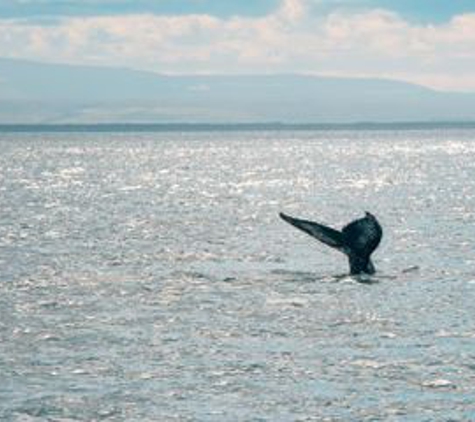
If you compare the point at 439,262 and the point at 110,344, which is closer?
the point at 110,344

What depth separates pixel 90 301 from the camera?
38688mm

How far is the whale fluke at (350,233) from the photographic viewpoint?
4081 centimetres

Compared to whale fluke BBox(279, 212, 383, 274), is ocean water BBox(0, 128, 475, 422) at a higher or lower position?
lower

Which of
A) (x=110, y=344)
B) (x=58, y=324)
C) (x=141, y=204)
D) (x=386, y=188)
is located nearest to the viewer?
(x=110, y=344)

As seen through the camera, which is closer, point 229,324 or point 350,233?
point 229,324

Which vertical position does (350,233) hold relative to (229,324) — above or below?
above

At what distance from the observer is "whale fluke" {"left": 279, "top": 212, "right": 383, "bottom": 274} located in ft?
134

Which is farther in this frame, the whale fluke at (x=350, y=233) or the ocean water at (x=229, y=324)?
the whale fluke at (x=350, y=233)

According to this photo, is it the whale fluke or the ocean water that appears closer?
the ocean water

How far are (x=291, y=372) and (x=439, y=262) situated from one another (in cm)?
2490

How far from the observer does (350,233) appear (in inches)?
1650

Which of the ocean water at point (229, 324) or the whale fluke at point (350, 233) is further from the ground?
the whale fluke at point (350, 233)

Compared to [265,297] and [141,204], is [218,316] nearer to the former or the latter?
[265,297]

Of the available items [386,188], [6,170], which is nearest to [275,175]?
[6,170]
